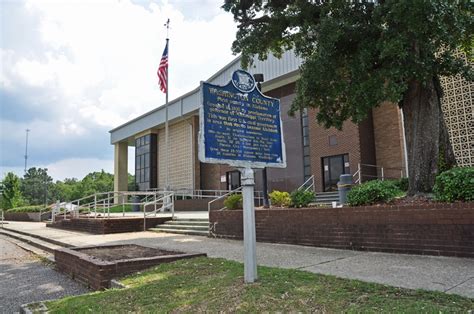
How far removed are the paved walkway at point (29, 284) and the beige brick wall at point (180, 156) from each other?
23.9 metres

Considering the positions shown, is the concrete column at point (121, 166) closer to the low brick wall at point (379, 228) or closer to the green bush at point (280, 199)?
the green bush at point (280, 199)

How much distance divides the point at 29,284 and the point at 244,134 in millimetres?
5305

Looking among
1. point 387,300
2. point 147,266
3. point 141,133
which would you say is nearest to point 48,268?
point 147,266

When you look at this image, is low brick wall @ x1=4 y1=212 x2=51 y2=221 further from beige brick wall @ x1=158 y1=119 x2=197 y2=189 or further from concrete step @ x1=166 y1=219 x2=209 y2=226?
concrete step @ x1=166 y1=219 x2=209 y2=226

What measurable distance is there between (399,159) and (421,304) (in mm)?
17427

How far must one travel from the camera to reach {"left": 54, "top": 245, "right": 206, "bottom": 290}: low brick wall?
6766 mm

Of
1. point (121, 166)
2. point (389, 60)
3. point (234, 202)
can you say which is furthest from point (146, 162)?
point (389, 60)

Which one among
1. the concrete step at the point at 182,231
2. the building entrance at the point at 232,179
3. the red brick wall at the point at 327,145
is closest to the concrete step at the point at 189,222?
the concrete step at the point at 182,231

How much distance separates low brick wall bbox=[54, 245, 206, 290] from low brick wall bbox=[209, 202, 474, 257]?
3.06 metres

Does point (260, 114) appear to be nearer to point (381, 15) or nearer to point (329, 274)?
point (329, 274)

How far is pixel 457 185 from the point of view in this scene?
7.33 meters

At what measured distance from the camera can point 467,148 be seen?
17000 millimetres

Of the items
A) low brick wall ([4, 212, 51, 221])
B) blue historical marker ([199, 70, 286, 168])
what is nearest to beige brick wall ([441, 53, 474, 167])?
blue historical marker ([199, 70, 286, 168])

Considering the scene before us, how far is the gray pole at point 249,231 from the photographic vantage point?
541 centimetres
